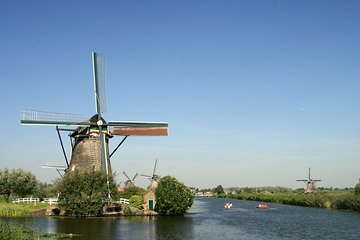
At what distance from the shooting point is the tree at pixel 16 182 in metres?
53.9

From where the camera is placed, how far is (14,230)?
21484 millimetres

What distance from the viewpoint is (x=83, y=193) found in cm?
4162

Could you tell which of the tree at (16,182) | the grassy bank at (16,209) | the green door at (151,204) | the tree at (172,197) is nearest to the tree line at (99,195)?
the tree at (172,197)

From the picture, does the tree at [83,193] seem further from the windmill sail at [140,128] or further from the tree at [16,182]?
the tree at [16,182]

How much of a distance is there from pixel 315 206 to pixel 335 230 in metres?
38.0

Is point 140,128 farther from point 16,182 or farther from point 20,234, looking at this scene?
point 20,234

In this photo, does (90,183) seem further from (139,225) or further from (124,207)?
(139,225)

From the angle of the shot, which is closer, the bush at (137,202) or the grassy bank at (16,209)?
the grassy bank at (16,209)

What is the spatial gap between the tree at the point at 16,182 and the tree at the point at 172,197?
66.8ft

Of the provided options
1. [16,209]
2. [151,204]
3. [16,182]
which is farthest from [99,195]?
[16,182]

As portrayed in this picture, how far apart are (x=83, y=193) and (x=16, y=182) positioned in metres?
17.0

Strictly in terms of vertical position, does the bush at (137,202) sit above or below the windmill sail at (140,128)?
below

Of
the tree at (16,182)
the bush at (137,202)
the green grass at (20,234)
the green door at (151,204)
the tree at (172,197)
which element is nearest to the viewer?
the green grass at (20,234)

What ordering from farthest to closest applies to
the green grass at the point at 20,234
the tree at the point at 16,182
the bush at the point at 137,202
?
the tree at the point at 16,182
the bush at the point at 137,202
the green grass at the point at 20,234
